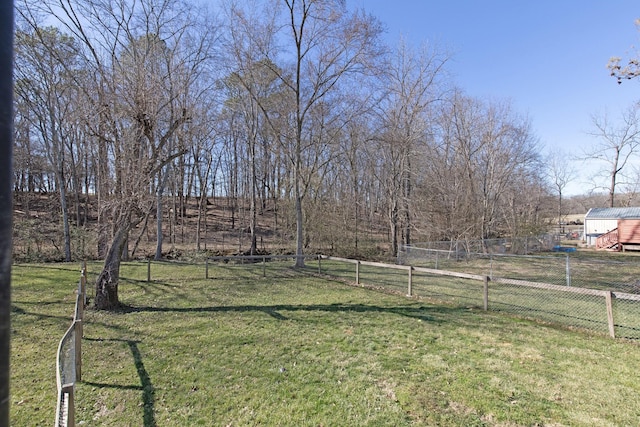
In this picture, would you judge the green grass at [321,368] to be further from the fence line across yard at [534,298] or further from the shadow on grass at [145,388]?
the fence line across yard at [534,298]

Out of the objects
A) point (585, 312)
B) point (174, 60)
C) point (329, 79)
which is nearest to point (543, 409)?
point (585, 312)

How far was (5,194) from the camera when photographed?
644mm

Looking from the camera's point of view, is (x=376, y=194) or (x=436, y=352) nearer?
(x=436, y=352)

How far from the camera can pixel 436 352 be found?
5.21m

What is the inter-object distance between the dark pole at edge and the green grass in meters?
3.34

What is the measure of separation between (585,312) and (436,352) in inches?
215

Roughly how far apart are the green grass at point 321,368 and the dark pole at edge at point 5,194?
3.34 meters

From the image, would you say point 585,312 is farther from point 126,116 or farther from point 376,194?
point 376,194

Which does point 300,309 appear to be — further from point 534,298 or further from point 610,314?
point 534,298

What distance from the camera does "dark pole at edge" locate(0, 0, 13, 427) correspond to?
63 centimetres

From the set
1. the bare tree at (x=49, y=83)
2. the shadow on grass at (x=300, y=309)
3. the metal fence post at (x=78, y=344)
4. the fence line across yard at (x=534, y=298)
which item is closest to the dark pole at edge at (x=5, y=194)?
the metal fence post at (x=78, y=344)

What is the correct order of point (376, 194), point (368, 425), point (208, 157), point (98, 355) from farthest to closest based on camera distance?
1. point (376, 194)
2. point (208, 157)
3. point (98, 355)
4. point (368, 425)

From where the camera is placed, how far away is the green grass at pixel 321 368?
3572 millimetres

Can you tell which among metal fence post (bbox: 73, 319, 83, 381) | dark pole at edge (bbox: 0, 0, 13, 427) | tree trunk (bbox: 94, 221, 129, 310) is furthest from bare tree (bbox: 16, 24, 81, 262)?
dark pole at edge (bbox: 0, 0, 13, 427)
